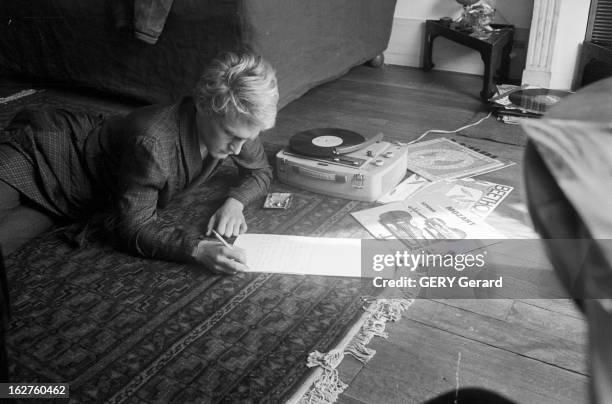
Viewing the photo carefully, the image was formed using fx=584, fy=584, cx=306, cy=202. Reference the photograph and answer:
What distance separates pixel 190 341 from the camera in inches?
53.8

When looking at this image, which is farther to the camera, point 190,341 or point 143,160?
point 143,160

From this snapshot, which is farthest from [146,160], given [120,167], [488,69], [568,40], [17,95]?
[568,40]

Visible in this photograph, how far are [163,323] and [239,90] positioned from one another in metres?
0.62

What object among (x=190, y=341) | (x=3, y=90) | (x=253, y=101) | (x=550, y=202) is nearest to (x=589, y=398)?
(x=550, y=202)

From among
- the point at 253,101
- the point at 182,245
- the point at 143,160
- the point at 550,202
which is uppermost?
the point at 550,202

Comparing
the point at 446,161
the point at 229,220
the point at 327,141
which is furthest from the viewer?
the point at 446,161

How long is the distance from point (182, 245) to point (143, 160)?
0.83 feet

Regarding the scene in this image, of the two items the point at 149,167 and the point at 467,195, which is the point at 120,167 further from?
the point at 467,195

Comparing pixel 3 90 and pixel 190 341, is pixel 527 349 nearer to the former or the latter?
pixel 190 341

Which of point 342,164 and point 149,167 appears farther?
point 342,164

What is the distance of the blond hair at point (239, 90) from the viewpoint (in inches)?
60.3

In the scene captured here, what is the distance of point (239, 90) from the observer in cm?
153

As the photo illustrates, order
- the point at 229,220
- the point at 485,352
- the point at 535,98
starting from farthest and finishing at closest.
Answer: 1. the point at 535,98
2. the point at 229,220
3. the point at 485,352

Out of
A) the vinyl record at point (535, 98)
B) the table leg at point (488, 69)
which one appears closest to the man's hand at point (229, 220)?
the vinyl record at point (535, 98)
